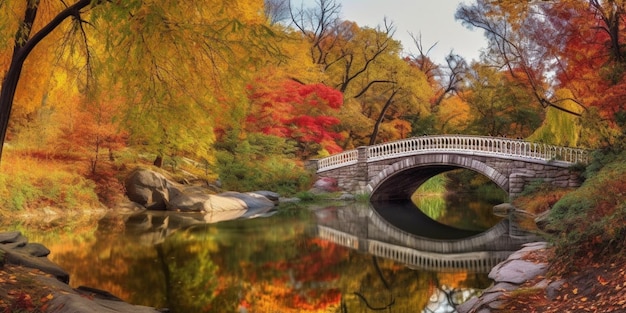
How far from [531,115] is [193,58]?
25.7 meters

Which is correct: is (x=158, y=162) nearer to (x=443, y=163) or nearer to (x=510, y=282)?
(x=443, y=163)

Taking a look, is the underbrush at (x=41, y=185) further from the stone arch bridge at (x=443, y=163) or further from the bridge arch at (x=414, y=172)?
the bridge arch at (x=414, y=172)

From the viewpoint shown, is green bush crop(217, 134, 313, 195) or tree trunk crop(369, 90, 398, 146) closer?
green bush crop(217, 134, 313, 195)

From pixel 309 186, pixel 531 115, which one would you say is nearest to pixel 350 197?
pixel 309 186

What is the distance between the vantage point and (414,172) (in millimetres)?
25719

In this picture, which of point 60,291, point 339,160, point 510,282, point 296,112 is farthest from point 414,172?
point 60,291

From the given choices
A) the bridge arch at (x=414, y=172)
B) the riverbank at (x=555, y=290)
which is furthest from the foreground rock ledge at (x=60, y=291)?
the bridge arch at (x=414, y=172)

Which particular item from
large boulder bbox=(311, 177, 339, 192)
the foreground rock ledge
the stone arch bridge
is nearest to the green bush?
large boulder bbox=(311, 177, 339, 192)

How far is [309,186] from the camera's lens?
26.3m

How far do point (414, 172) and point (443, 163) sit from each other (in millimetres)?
2969

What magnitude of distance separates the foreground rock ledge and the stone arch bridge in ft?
55.2

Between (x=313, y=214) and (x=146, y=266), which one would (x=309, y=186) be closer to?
(x=313, y=214)

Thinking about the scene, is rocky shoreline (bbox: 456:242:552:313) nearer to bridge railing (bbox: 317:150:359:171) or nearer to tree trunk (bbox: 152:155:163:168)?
tree trunk (bbox: 152:155:163:168)

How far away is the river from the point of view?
767 cm
